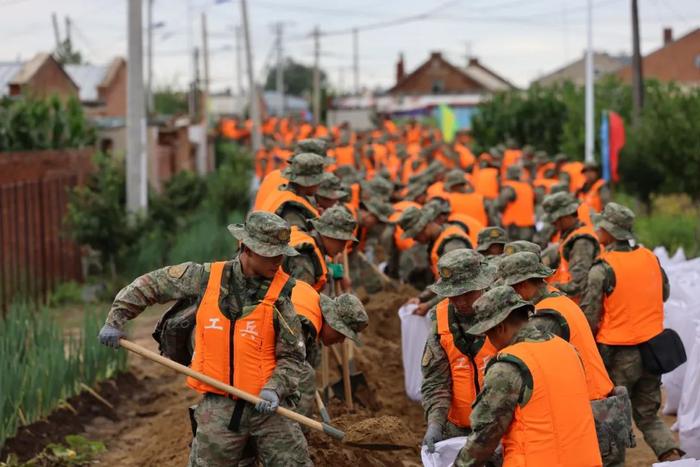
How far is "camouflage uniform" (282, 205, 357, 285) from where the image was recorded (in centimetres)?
750

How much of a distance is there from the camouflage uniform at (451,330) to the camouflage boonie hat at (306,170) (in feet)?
9.46

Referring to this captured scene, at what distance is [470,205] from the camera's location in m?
12.8

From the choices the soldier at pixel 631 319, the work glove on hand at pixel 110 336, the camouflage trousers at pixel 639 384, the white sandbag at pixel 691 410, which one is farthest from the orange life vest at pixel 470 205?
the work glove on hand at pixel 110 336

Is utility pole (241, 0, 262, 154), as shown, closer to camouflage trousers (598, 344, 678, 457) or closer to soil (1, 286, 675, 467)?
soil (1, 286, 675, 467)

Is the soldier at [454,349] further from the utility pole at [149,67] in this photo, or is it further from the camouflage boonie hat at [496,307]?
the utility pole at [149,67]

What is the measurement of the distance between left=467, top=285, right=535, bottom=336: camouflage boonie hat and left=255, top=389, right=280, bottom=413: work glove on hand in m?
1.08

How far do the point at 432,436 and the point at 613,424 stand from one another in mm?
868

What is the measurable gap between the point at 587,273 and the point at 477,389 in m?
2.72

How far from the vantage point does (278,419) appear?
575 centimetres

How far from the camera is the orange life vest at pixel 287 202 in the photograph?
329 inches

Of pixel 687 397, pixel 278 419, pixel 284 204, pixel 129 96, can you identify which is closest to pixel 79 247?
pixel 129 96

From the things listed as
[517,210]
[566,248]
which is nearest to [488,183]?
[517,210]

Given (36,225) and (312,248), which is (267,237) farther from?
(36,225)

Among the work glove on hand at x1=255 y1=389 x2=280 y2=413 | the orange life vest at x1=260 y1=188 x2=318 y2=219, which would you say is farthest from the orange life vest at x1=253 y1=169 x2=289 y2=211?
the work glove on hand at x1=255 y1=389 x2=280 y2=413
